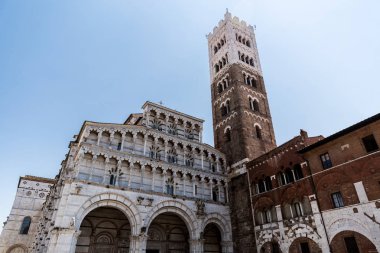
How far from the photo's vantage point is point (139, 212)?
20875 millimetres

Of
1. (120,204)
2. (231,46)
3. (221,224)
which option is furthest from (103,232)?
(231,46)

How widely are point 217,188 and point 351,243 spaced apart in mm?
13260

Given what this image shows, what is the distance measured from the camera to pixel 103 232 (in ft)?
73.7

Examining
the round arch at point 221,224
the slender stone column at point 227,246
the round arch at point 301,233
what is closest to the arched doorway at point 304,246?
the round arch at point 301,233

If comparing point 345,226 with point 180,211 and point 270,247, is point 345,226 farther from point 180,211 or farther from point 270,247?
point 180,211

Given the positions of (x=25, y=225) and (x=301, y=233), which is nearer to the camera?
(x=301, y=233)

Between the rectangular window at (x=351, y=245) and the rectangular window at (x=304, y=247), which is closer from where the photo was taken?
the rectangular window at (x=351, y=245)

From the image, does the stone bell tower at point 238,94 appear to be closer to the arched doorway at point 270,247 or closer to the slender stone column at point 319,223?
the arched doorway at point 270,247

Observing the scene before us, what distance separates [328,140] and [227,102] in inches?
650

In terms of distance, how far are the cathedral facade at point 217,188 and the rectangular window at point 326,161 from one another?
0.27 feet

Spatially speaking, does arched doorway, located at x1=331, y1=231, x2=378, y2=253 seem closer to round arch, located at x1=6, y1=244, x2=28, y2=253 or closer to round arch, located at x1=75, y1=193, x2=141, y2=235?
round arch, located at x1=75, y1=193, x2=141, y2=235

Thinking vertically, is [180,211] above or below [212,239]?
above

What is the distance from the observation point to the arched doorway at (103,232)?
21541mm

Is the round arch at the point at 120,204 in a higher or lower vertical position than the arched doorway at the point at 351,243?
higher
